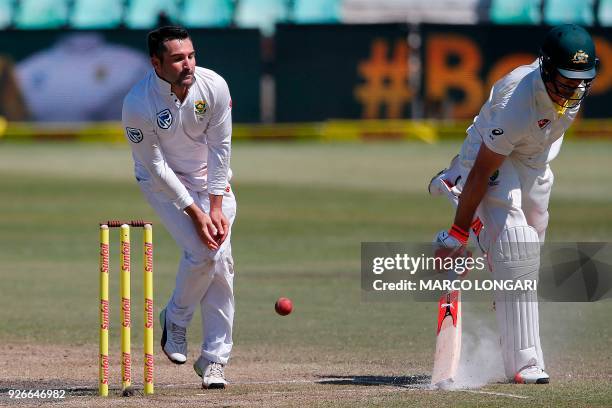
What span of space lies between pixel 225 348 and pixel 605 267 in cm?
602

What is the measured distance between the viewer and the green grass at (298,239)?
28.3 feet

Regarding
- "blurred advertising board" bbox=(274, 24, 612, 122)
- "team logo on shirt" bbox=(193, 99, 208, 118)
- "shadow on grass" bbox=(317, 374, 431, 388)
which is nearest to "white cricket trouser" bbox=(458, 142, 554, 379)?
"shadow on grass" bbox=(317, 374, 431, 388)

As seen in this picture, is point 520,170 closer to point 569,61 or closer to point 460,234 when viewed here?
point 460,234

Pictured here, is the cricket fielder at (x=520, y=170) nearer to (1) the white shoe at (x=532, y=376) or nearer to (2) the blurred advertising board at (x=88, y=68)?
(1) the white shoe at (x=532, y=376)

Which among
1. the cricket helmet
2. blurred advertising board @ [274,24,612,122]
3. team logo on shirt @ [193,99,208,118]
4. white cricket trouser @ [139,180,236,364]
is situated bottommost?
white cricket trouser @ [139,180,236,364]

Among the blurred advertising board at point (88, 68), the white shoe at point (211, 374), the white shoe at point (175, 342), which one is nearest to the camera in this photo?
the white shoe at point (211, 374)

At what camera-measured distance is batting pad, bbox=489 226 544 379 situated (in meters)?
6.82

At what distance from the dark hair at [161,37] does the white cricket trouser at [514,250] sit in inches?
70.2

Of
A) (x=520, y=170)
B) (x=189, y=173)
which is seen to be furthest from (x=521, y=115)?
(x=189, y=173)

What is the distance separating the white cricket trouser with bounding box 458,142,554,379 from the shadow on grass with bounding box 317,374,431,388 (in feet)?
1.56

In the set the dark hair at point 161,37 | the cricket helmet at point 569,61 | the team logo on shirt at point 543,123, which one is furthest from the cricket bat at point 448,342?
the dark hair at point 161,37

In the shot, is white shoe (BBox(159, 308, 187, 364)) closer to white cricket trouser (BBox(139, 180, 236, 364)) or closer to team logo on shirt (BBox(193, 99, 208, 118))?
white cricket trouser (BBox(139, 180, 236, 364))

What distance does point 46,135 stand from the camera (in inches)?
1251

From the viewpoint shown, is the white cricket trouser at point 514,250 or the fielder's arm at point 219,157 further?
the white cricket trouser at point 514,250
